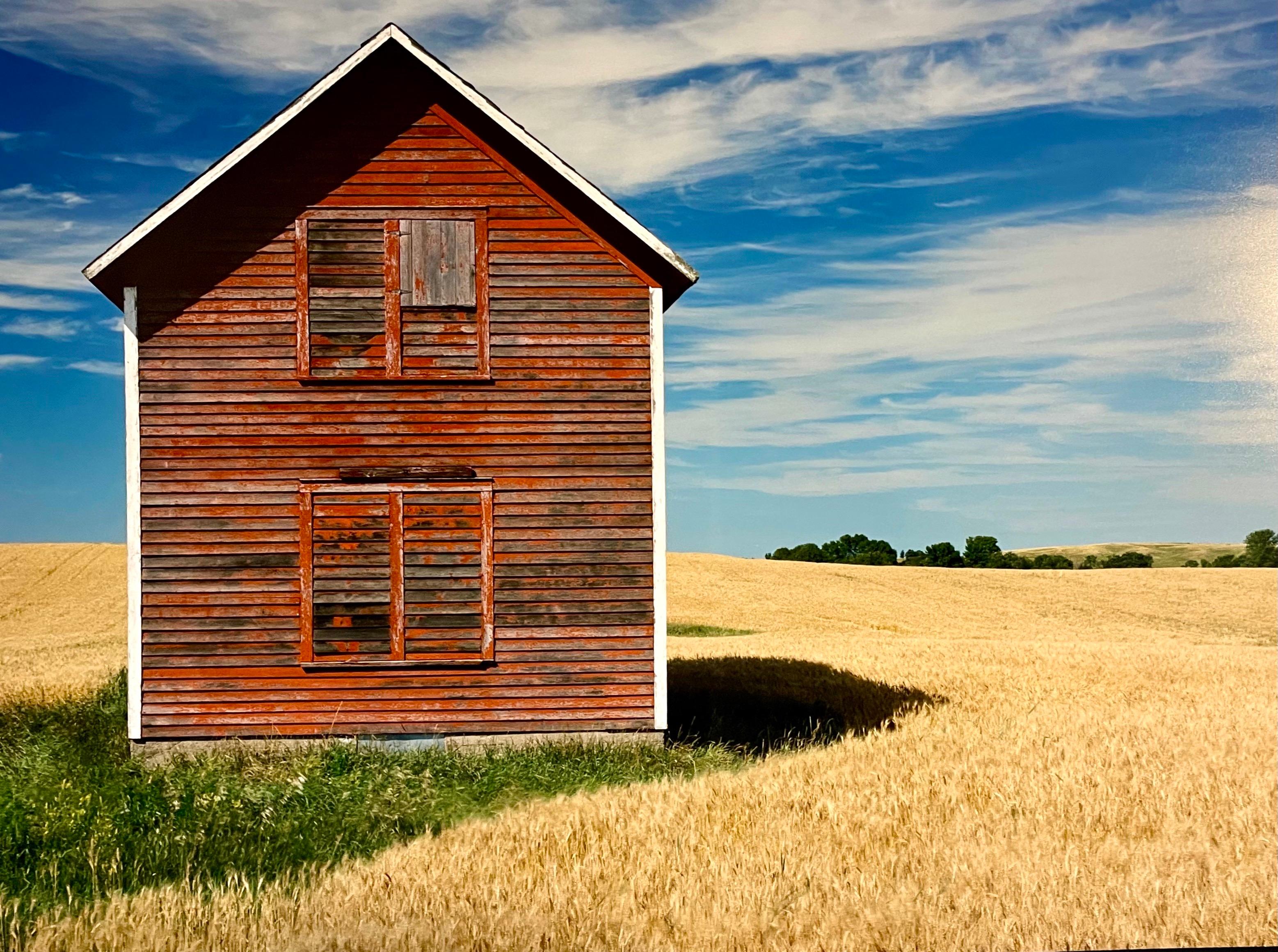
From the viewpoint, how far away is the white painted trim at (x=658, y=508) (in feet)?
42.9

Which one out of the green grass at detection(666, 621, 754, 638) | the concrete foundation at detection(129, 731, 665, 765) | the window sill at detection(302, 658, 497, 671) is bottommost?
the green grass at detection(666, 621, 754, 638)

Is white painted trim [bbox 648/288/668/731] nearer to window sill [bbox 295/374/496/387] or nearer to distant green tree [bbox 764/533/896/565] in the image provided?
window sill [bbox 295/374/496/387]

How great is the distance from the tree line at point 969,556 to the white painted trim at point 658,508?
67888mm

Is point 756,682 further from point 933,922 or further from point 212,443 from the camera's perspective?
point 933,922

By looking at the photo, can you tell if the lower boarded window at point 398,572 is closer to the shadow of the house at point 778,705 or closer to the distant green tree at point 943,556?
the shadow of the house at point 778,705

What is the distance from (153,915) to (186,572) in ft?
21.0

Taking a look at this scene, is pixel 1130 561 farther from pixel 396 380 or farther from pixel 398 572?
pixel 396 380

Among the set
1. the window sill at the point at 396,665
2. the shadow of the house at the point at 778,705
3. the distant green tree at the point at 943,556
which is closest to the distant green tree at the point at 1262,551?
the distant green tree at the point at 943,556

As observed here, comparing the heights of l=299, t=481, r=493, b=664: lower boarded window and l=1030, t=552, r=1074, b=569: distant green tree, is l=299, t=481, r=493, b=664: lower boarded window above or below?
above

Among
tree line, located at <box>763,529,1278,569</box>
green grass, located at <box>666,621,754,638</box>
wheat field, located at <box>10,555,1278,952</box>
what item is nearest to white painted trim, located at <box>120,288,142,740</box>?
wheat field, located at <box>10,555,1278,952</box>

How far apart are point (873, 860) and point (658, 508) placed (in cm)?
558

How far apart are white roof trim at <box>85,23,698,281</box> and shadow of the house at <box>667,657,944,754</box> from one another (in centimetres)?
566

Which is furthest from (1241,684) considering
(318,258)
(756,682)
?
(318,258)

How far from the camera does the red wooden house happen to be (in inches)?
507
